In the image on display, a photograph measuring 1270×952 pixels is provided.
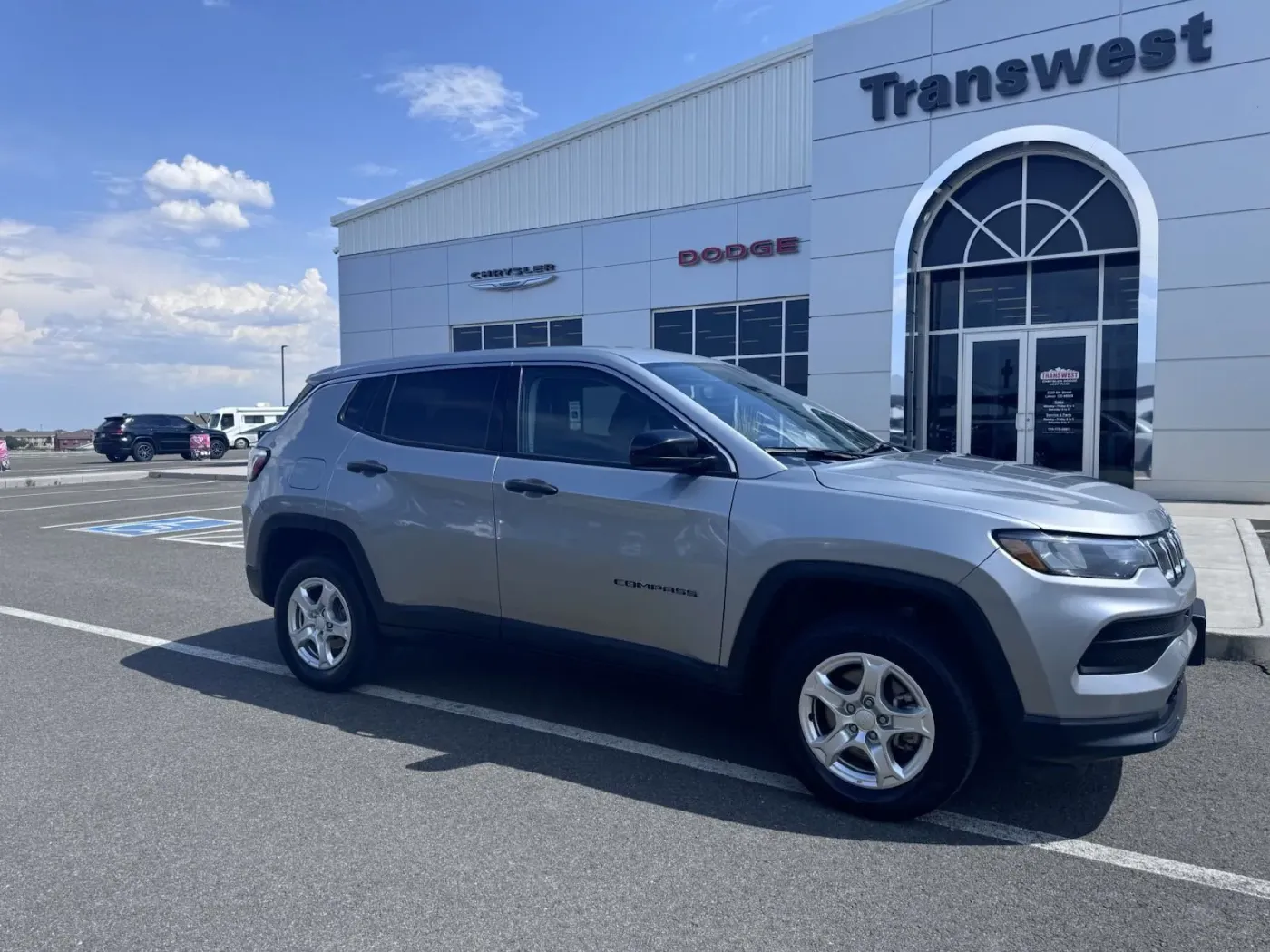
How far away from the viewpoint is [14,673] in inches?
224

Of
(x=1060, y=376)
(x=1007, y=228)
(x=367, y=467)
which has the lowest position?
(x=367, y=467)

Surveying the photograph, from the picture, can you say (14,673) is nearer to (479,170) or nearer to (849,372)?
(849,372)

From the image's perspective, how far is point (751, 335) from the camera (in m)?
18.9

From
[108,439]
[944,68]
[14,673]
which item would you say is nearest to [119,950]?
[14,673]

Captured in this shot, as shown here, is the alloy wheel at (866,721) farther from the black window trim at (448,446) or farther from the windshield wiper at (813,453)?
the black window trim at (448,446)

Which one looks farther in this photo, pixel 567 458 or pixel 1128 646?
pixel 567 458

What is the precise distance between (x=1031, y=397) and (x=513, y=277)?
1223 centimetres

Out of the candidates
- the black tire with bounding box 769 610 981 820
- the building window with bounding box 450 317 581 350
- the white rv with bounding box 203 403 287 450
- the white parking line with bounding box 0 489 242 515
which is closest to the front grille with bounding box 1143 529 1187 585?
the black tire with bounding box 769 610 981 820

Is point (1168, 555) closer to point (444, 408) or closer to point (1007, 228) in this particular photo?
point (444, 408)

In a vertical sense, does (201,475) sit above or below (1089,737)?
above

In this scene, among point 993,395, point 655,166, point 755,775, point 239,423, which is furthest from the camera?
point 239,423

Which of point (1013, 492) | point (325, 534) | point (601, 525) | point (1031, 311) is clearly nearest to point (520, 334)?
point (1031, 311)

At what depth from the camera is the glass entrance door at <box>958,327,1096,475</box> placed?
13898 mm

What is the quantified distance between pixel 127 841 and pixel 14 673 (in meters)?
2.95
